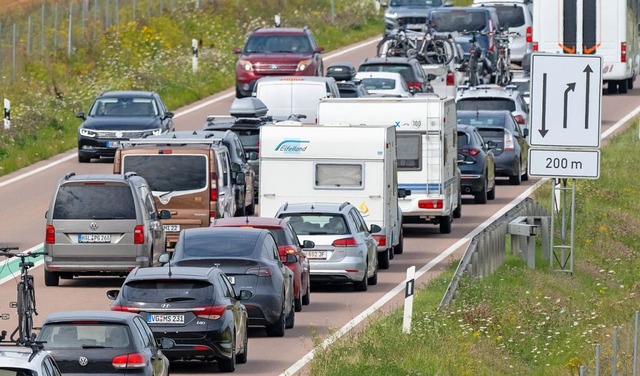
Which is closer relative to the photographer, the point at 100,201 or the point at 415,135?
the point at 100,201

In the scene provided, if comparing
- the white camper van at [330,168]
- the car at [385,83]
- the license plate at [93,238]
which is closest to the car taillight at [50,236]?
the license plate at [93,238]

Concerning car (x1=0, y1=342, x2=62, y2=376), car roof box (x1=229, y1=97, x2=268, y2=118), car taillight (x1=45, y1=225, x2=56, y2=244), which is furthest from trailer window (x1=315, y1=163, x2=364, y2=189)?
car (x1=0, y1=342, x2=62, y2=376)

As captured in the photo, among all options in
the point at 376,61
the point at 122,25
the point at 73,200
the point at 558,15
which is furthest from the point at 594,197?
the point at 122,25

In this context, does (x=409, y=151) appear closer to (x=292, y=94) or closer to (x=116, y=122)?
(x=292, y=94)

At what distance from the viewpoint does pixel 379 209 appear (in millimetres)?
32531

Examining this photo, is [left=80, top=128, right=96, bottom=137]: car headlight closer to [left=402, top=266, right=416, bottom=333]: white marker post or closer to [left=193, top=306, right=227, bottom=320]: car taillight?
[left=402, top=266, right=416, bottom=333]: white marker post

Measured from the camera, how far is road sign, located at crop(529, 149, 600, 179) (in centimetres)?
2864

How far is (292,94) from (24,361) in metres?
31.0

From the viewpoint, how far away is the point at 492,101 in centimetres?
4806

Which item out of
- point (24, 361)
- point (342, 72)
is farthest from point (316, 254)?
point (342, 72)

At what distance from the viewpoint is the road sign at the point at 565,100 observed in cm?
2866

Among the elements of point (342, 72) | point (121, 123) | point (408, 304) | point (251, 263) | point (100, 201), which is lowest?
point (408, 304)

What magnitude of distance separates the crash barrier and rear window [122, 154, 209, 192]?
4.78m

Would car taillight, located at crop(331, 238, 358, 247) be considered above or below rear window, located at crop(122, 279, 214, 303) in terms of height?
below
